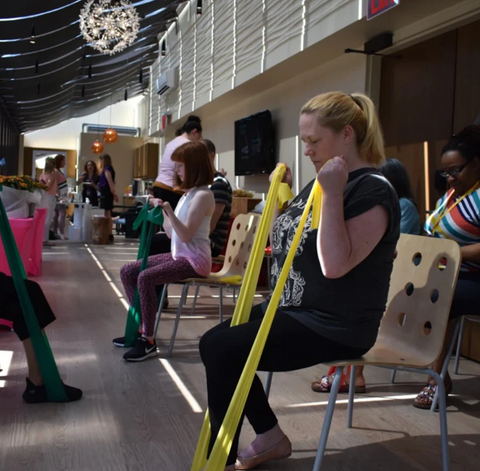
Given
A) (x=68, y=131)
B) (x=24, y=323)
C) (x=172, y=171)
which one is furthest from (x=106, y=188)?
(x=68, y=131)

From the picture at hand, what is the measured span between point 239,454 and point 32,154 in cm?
2361

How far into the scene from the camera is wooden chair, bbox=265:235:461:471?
178 centimetres

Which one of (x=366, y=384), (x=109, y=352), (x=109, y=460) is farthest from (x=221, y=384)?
(x=109, y=352)

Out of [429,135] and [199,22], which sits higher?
[199,22]

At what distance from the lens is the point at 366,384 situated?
2848 mm

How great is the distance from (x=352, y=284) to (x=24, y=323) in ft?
4.75

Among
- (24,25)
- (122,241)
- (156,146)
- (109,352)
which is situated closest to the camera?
(109,352)

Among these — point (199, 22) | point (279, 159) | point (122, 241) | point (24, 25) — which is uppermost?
point (199, 22)

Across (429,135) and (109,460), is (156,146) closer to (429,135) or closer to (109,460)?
(429,135)

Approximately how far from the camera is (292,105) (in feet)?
22.8

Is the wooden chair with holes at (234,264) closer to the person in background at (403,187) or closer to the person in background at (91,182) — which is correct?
the person in background at (403,187)

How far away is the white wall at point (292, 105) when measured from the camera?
5.63 metres

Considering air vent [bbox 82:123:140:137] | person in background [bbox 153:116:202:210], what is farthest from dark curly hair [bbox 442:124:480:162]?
air vent [bbox 82:123:140:137]

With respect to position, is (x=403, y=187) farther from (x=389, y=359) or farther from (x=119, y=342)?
(x=119, y=342)
